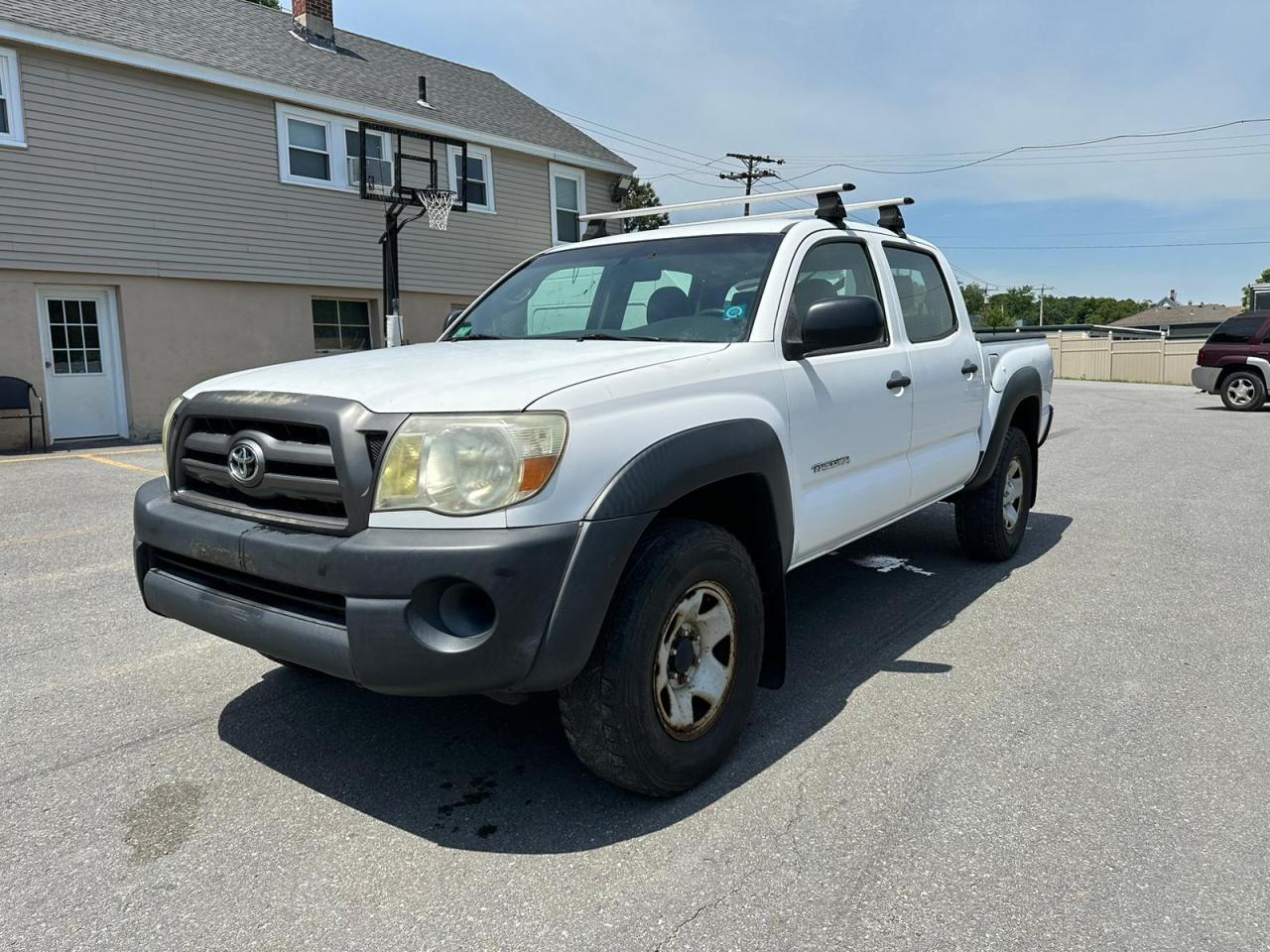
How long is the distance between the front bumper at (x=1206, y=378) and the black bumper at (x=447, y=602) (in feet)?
63.3

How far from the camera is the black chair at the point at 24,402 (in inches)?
474

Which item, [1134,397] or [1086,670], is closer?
[1086,670]

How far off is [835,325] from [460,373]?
1.39 m

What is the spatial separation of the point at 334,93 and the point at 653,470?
15.4 metres

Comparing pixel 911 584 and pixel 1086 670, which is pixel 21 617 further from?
pixel 1086 670

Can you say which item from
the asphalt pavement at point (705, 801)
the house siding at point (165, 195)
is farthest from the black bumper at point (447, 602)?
the house siding at point (165, 195)

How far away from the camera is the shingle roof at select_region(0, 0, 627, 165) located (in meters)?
13.3

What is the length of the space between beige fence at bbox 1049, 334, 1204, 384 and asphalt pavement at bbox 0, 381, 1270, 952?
2967cm

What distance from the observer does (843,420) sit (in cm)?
372

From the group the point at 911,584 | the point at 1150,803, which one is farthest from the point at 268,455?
the point at 911,584

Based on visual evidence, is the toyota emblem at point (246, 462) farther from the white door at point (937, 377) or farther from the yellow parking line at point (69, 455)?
the yellow parking line at point (69, 455)

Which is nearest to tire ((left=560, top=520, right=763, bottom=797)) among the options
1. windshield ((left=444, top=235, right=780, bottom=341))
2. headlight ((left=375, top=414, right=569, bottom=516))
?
headlight ((left=375, top=414, right=569, bottom=516))

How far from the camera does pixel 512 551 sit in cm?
235

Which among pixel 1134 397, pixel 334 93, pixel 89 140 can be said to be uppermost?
pixel 334 93
